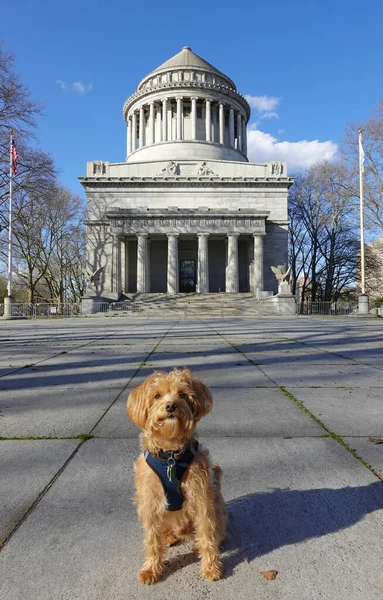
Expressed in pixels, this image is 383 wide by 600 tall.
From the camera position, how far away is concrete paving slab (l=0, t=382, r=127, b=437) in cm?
366

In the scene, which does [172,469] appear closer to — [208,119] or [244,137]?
[208,119]

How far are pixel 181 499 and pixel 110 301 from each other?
32822 mm

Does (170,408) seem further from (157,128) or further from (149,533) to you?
(157,128)

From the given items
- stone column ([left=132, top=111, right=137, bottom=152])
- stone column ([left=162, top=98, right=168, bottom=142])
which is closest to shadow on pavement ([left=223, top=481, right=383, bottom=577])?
stone column ([left=162, top=98, right=168, bottom=142])

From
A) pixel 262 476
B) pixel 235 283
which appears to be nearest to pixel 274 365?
pixel 262 476

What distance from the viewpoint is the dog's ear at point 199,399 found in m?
1.92


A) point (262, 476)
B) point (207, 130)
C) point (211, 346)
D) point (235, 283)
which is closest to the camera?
point (262, 476)

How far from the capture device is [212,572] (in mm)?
1780

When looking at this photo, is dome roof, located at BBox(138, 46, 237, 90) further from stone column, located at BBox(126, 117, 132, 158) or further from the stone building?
stone column, located at BBox(126, 117, 132, 158)

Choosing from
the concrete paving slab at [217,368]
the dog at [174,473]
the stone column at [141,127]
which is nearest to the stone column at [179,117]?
the stone column at [141,127]

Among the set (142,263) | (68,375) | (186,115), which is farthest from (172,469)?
(186,115)

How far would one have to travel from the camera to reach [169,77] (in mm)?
51312

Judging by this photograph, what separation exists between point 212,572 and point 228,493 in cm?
68

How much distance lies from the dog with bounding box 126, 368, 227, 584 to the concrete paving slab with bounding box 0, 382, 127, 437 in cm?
183
